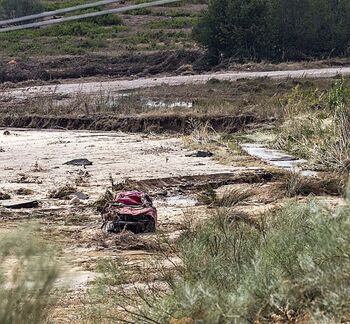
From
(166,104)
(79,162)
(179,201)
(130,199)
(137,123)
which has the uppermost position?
(130,199)

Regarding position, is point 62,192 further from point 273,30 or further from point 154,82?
point 273,30

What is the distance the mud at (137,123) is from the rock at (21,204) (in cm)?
1082

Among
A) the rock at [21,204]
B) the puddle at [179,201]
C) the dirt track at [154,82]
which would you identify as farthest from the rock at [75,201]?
the dirt track at [154,82]

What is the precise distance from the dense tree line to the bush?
11.3 m

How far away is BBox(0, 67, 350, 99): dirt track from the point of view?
37000 millimetres

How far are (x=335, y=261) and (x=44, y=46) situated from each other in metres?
47.6

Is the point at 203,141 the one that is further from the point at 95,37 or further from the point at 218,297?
the point at 95,37

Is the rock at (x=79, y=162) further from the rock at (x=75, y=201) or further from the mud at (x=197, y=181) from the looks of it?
the rock at (x=75, y=201)

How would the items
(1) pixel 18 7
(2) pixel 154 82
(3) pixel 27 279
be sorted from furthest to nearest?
(1) pixel 18 7 → (2) pixel 154 82 → (3) pixel 27 279

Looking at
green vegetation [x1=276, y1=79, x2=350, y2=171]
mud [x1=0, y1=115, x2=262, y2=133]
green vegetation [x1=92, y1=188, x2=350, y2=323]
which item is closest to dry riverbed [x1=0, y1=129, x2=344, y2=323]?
green vegetation [x1=92, y1=188, x2=350, y2=323]

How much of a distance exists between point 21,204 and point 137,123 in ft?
42.4

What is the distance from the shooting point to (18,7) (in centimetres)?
5197

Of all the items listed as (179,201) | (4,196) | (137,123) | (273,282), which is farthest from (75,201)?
(137,123)

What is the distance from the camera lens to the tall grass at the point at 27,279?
197 inches
